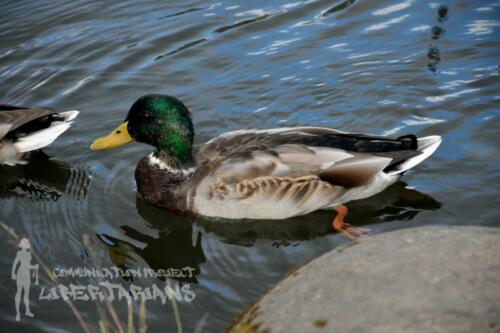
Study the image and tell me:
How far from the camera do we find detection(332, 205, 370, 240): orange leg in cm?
616

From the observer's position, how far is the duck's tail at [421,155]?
6.49m

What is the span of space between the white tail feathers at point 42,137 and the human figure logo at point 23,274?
177 centimetres

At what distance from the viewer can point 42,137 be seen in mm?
7613

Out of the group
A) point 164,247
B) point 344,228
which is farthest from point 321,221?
point 164,247

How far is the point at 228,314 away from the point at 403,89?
4.09 m

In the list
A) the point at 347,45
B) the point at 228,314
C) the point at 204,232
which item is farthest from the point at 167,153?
the point at 347,45

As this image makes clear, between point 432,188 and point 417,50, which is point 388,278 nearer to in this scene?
point 432,188

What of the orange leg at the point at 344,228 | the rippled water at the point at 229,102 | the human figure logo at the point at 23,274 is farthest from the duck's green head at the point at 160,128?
the orange leg at the point at 344,228

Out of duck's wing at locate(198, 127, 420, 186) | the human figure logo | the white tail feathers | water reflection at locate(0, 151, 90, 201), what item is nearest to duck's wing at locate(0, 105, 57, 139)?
the white tail feathers

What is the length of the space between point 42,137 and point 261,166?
105 inches

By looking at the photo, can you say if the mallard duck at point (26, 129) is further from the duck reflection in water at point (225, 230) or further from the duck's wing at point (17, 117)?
the duck reflection in water at point (225, 230)

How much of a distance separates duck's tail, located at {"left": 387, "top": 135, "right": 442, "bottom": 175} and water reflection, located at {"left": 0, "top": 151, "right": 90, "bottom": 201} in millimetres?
3060

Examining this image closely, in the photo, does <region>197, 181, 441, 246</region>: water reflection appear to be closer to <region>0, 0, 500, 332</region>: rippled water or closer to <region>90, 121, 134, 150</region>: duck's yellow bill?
<region>0, 0, 500, 332</region>: rippled water

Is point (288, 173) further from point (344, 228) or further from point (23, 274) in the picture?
point (23, 274)
